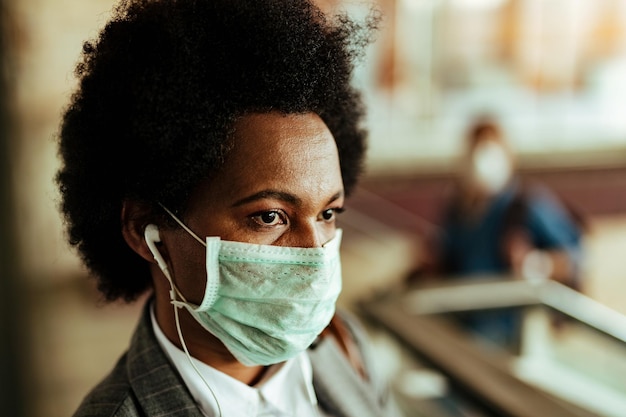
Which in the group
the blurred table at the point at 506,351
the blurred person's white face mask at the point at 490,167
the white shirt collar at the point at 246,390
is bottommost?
the blurred table at the point at 506,351

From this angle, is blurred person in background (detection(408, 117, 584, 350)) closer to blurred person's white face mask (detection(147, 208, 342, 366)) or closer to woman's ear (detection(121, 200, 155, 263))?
blurred person's white face mask (detection(147, 208, 342, 366))

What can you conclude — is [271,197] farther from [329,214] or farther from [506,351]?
[506,351]

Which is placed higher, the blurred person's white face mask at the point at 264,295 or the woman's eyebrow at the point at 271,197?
the woman's eyebrow at the point at 271,197

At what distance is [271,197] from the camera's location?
0.98 meters

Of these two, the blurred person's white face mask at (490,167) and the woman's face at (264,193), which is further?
the blurred person's white face mask at (490,167)

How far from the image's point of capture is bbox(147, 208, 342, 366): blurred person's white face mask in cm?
101

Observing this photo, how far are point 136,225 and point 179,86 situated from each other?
0.81 feet

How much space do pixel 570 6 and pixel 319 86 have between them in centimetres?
533

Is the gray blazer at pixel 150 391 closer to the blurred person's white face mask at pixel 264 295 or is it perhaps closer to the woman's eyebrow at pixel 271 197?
the blurred person's white face mask at pixel 264 295

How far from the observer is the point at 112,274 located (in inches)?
46.9

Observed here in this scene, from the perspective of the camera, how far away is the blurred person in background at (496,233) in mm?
2910

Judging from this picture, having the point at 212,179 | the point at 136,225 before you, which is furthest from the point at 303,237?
the point at 136,225

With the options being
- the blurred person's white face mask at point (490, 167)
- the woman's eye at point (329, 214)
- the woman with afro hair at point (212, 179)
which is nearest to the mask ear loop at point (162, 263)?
the woman with afro hair at point (212, 179)

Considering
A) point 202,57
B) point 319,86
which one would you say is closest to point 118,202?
point 202,57
